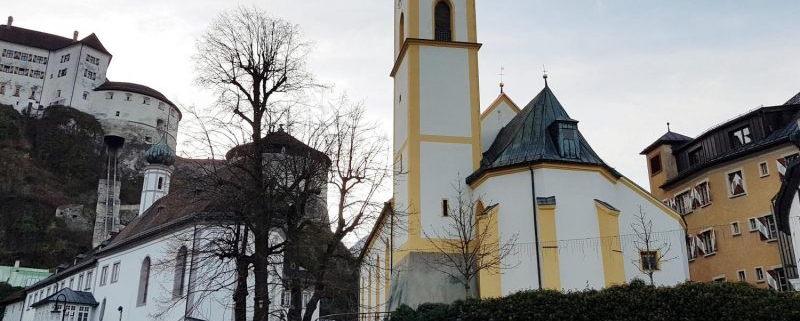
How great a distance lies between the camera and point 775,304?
45.6 feet

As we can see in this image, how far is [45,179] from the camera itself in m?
75.4

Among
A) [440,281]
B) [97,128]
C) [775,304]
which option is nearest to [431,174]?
[440,281]

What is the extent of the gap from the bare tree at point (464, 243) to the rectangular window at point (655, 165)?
1546 centimetres

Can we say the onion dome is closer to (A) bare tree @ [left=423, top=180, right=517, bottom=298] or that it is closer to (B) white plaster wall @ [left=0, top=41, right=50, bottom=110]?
(A) bare tree @ [left=423, top=180, right=517, bottom=298]

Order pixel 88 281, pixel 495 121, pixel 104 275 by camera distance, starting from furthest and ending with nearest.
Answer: pixel 88 281, pixel 104 275, pixel 495 121

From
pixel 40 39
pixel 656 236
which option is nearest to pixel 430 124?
pixel 656 236

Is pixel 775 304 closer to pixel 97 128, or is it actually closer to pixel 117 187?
pixel 117 187

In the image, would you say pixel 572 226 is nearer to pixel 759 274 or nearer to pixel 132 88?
pixel 759 274

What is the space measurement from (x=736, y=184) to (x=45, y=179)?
2749 inches

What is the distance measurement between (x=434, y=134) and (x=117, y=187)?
6183cm

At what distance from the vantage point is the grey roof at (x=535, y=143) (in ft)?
75.9

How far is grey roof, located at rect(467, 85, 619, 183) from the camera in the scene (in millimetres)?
23141

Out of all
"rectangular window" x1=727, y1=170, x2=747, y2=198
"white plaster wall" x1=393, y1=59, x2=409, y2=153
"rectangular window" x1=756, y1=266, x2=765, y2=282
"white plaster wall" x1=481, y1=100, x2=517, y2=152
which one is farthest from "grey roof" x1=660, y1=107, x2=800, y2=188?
"white plaster wall" x1=393, y1=59, x2=409, y2=153

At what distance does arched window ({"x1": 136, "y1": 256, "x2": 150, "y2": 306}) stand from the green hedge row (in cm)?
2540
